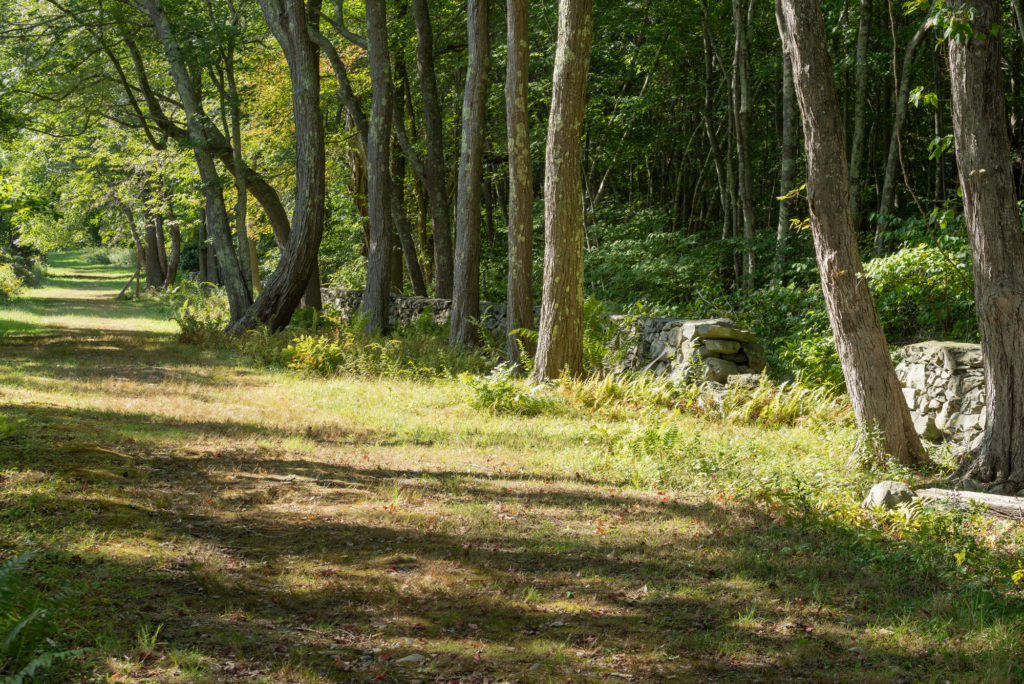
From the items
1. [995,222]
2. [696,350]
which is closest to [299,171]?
[696,350]

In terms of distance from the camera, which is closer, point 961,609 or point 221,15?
point 961,609

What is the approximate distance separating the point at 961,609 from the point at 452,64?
19539 mm

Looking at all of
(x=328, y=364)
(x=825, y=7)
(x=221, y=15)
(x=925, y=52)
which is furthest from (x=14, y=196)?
(x=925, y=52)

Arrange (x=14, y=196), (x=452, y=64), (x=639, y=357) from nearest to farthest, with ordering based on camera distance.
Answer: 1. (x=639, y=357)
2. (x=14, y=196)
3. (x=452, y=64)

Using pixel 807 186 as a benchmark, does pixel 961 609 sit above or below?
below

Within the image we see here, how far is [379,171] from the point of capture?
15.3m

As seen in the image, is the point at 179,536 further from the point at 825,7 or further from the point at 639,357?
the point at 825,7

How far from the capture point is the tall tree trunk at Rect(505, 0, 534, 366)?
11.4 meters

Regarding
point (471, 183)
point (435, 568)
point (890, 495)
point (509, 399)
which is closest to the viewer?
point (435, 568)

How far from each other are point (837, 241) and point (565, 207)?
4.15 meters

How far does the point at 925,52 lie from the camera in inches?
738

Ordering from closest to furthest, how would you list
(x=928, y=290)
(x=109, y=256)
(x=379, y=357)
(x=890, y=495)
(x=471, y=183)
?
(x=890, y=495)
(x=928, y=290)
(x=471, y=183)
(x=379, y=357)
(x=109, y=256)

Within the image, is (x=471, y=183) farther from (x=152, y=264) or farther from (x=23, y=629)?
(x=152, y=264)

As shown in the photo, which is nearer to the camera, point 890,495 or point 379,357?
point 890,495
